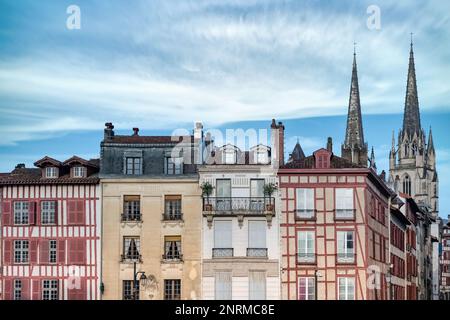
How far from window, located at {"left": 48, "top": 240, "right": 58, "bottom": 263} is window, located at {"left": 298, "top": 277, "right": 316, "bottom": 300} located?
6.02 metres

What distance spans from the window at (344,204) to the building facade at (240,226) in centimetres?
153

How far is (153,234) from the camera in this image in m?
25.3

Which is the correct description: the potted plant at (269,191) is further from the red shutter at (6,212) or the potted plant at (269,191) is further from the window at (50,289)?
the red shutter at (6,212)

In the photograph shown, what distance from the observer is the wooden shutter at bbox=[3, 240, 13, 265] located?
25.5 m

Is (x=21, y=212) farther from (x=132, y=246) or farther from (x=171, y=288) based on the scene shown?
(x=171, y=288)

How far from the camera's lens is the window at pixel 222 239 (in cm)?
2542

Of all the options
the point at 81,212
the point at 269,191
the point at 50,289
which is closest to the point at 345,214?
the point at 269,191

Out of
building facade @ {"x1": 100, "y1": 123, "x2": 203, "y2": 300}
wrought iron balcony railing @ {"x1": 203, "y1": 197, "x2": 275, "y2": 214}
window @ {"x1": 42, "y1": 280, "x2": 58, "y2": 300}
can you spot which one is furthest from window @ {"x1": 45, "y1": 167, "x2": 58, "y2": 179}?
wrought iron balcony railing @ {"x1": 203, "y1": 197, "x2": 275, "y2": 214}

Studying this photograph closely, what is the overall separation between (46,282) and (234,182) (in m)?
5.20

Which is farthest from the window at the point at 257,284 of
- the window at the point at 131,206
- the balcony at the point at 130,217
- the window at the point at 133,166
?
the window at the point at 133,166

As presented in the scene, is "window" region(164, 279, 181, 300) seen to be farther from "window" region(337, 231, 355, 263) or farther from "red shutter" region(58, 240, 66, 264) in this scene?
"window" region(337, 231, 355, 263)

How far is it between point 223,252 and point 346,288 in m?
3.12
